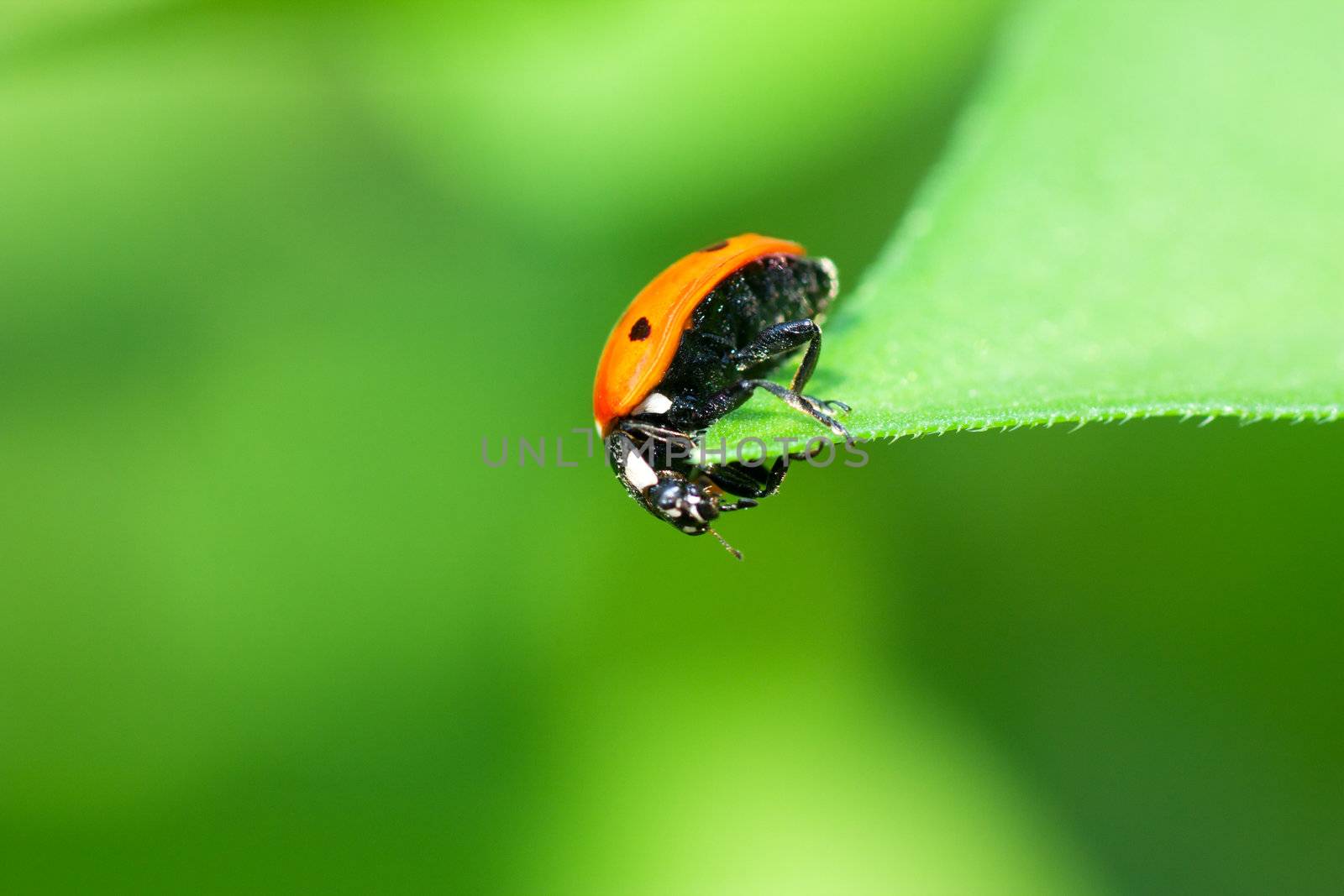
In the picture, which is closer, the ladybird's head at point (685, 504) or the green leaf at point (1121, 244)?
the green leaf at point (1121, 244)

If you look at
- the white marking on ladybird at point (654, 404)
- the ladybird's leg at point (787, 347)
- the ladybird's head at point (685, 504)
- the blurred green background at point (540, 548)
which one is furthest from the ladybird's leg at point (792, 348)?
the blurred green background at point (540, 548)

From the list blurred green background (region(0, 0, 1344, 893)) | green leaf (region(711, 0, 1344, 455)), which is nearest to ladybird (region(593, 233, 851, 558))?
green leaf (region(711, 0, 1344, 455))

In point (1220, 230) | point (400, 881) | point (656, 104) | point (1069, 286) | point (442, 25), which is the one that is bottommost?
point (400, 881)

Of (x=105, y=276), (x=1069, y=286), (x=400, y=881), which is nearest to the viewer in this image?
(x=1069, y=286)

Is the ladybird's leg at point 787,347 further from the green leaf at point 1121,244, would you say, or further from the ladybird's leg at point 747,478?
the ladybird's leg at point 747,478

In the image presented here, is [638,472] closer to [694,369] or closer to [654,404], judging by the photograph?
[654,404]

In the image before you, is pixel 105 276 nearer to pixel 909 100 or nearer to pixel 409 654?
pixel 409 654

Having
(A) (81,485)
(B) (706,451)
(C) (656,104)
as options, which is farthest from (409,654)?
(C) (656,104)
